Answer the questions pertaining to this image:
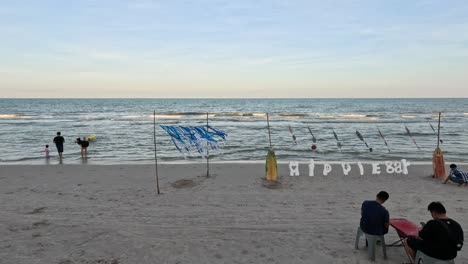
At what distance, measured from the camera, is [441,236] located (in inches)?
184

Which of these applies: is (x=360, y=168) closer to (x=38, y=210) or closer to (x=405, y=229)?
(x=405, y=229)

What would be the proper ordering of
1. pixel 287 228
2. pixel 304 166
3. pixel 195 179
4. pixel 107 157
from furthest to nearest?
1. pixel 107 157
2. pixel 304 166
3. pixel 195 179
4. pixel 287 228

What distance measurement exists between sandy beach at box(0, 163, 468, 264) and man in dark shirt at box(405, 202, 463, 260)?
124 centimetres

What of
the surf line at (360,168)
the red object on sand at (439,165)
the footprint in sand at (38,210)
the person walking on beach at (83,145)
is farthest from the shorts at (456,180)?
the person walking on beach at (83,145)

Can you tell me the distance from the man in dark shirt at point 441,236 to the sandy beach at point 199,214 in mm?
1241

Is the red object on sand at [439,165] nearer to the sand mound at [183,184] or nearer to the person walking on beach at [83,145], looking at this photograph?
the sand mound at [183,184]

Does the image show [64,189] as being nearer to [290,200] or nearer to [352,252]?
[290,200]

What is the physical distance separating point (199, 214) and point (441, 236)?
520 cm

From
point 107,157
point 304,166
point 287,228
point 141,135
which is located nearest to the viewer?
point 287,228

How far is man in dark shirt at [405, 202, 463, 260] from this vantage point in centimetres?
465

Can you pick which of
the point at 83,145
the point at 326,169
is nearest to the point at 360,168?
the point at 326,169

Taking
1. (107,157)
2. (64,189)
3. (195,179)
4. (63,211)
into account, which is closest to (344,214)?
(195,179)

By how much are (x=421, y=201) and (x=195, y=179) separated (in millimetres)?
6911

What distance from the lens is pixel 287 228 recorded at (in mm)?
7430
